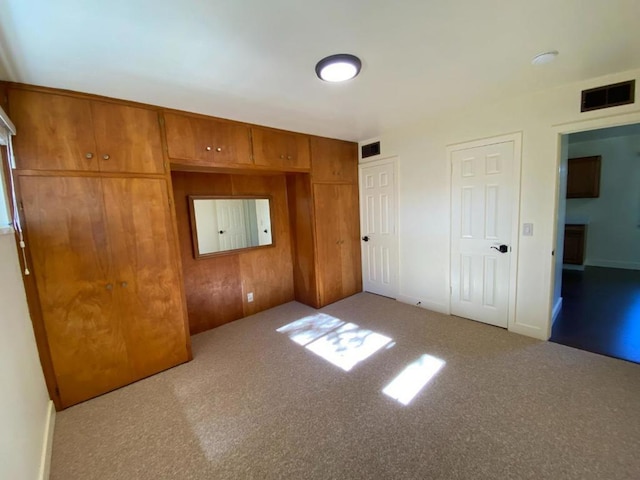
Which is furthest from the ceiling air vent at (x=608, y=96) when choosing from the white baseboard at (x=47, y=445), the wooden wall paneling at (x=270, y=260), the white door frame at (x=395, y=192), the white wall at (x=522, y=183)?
the white baseboard at (x=47, y=445)

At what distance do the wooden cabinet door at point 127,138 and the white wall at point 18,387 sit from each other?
0.85m

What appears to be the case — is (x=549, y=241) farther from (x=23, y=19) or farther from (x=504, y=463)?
(x=23, y=19)

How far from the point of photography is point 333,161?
3852mm

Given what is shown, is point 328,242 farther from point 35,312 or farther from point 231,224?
point 35,312

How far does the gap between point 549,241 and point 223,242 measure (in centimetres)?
360

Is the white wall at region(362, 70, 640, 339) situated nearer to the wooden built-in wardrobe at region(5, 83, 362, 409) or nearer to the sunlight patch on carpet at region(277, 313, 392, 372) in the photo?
the sunlight patch on carpet at region(277, 313, 392, 372)

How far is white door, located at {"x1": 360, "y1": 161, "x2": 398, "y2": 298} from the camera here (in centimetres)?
388

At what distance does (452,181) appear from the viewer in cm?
320

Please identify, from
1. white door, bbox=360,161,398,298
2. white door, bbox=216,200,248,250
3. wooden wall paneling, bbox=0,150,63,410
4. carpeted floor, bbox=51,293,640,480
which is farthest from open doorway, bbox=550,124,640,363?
wooden wall paneling, bbox=0,150,63,410

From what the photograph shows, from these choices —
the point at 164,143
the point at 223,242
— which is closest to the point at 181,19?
the point at 164,143

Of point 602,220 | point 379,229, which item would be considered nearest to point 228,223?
point 379,229

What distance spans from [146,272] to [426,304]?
10.9ft

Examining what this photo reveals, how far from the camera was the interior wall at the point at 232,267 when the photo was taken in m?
3.18

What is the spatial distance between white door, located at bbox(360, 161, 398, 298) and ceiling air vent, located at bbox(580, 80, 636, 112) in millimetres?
1932
